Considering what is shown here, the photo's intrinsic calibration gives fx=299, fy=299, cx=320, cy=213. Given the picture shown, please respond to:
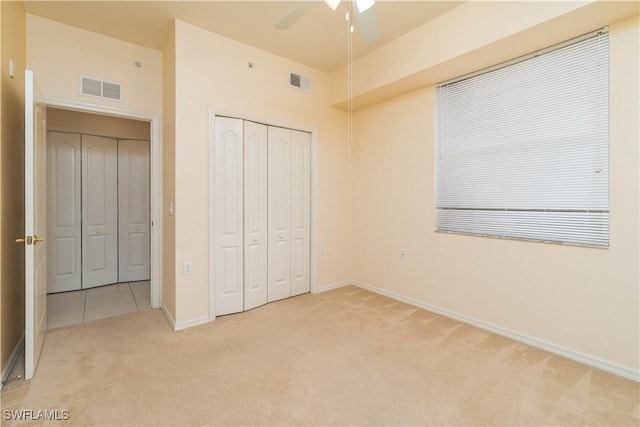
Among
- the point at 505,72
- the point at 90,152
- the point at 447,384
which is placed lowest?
the point at 447,384

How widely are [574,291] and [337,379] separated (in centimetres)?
197

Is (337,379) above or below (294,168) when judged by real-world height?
below

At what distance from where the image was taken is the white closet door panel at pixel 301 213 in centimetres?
377

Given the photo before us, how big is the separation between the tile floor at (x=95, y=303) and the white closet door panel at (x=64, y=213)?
0.24 meters

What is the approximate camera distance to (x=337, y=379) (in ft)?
6.77

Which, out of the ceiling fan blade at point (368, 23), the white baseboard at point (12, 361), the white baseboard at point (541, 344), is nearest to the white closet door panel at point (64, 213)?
the white baseboard at point (12, 361)

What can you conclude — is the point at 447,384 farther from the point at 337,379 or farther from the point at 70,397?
the point at 70,397

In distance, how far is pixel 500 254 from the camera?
2.76 metres

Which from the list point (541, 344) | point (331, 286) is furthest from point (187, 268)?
point (541, 344)

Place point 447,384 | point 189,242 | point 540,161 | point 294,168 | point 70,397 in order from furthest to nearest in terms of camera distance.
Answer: point 294,168 → point 189,242 → point 540,161 → point 447,384 → point 70,397

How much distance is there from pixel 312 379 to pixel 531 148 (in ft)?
8.50

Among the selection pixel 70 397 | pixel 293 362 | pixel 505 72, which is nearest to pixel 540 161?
pixel 505 72

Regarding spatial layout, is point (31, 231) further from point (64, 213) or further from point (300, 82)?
point (300, 82)
